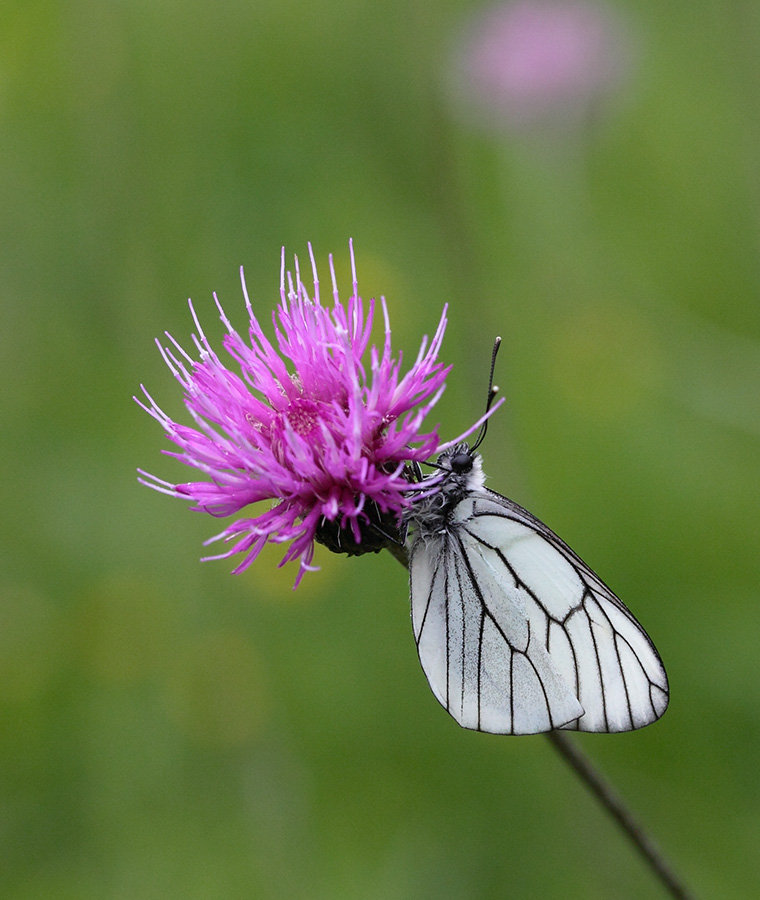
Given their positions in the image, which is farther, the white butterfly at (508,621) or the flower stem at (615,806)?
the white butterfly at (508,621)

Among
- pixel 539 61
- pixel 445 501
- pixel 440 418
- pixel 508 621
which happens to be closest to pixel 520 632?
pixel 508 621

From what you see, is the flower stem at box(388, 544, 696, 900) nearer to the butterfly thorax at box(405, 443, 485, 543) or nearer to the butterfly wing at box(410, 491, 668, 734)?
the butterfly wing at box(410, 491, 668, 734)

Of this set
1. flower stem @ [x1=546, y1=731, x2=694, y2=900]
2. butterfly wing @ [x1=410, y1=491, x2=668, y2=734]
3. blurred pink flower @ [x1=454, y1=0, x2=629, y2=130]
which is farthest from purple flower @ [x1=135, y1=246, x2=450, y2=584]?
blurred pink flower @ [x1=454, y1=0, x2=629, y2=130]

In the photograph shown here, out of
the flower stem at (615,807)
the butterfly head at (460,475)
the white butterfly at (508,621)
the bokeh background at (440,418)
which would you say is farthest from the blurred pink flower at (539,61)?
the flower stem at (615,807)

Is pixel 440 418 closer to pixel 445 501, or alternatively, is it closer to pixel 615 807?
pixel 445 501

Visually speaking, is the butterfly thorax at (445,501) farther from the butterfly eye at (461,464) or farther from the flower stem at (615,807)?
the flower stem at (615,807)

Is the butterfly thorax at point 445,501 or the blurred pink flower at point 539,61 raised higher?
the blurred pink flower at point 539,61
